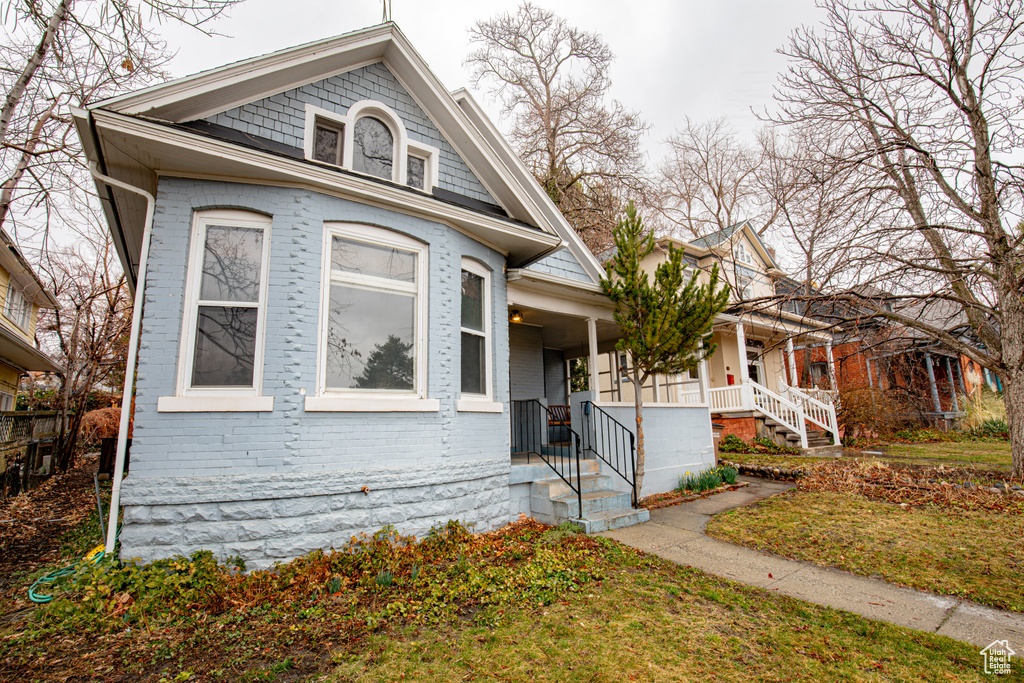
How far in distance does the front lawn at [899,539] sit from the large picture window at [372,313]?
4741 mm

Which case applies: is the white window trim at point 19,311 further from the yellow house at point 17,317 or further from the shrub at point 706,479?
the shrub at point 706,479

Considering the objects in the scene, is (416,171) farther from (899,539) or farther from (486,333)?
(899,539)

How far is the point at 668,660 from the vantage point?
3318 millimetres

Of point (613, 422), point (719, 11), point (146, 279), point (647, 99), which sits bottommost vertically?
point (613, 422)

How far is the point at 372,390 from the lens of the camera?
5.49 m

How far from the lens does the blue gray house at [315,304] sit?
4664 mm

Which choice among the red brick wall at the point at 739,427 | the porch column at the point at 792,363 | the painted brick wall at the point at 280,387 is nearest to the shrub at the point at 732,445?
the red brick wall at the point at 739,427

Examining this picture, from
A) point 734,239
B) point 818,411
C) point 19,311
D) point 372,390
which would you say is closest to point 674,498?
point 372,390

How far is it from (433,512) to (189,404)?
273 cm

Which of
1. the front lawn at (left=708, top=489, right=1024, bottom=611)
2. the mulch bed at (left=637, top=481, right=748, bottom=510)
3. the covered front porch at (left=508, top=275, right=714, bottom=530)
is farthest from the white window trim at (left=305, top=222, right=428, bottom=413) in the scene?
the front lawn at (left=708, top=489, right=1024, bottom=611)

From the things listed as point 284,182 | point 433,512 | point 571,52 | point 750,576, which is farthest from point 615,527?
point 571,52

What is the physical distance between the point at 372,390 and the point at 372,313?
89 centimetres

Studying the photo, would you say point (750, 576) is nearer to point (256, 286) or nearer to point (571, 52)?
point (256, 286)

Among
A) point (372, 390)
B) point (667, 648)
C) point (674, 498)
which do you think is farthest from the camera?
point (674, 498)
